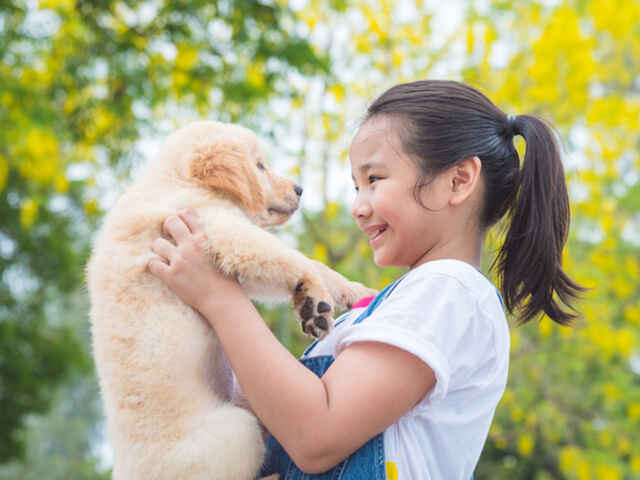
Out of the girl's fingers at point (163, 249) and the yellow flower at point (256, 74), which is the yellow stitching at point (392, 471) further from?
the yellow flower at point (256, 74)

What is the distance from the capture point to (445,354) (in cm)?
146

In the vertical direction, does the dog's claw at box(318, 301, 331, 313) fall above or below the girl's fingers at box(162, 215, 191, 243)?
below

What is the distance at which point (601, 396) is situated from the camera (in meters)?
10.2

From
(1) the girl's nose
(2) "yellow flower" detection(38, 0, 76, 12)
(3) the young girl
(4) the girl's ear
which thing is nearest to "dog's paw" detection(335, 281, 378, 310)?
(3) the young girl

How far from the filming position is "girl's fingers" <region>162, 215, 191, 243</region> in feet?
6.16

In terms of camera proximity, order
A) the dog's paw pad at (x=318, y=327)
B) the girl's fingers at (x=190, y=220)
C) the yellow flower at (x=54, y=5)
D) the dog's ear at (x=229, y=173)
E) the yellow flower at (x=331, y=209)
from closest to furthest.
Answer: the dog's paw pad at (x=318, y=327), the girl's fingers at (x=190, y=220), the dog's ear at (x=229, y=173), the yellow flower at (x=54, y=5), the yellow flower at (x=331, y=209)

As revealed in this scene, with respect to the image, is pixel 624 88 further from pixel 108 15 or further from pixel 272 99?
pixel 108 15

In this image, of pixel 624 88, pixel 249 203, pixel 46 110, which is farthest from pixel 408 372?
pixel 624 88

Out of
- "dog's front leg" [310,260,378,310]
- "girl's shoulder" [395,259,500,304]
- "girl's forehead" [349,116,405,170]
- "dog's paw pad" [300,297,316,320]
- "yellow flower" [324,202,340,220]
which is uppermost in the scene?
"girl's forehead" [349,116,405,170]

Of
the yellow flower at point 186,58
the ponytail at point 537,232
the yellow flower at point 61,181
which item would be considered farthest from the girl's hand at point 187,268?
the yellow flower at point 61,181

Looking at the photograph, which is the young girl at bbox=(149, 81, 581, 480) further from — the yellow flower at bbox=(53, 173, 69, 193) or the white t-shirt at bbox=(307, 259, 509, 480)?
the yellow flower at bbox=(53, 173, 69, 193)

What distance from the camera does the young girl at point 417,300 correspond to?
1.45 meters

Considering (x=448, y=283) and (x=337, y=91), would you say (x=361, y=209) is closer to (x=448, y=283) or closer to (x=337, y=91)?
(x=448, y=283)

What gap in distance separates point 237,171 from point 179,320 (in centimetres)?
58
